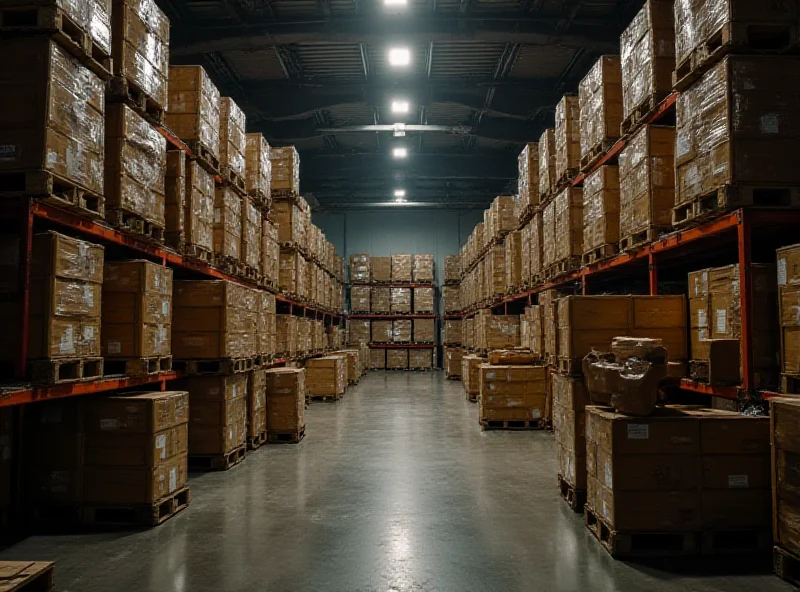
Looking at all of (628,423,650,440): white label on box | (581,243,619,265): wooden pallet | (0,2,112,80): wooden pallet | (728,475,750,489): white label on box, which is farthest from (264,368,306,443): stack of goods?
(728,475,750,489): white label on box

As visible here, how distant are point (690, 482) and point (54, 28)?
525 cm

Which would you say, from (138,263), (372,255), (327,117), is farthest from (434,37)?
(372,255)

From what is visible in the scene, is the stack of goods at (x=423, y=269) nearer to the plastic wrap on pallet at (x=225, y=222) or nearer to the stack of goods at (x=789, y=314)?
the plastic wrap on pallet at (x=225, y=222)

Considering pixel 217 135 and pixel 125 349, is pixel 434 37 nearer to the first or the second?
pixel 217 135

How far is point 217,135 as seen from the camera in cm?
734

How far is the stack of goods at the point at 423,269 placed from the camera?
75.4 feet

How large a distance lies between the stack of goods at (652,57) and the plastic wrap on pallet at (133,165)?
4795mm

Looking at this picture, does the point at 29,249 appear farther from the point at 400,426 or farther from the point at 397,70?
the point at 397,70

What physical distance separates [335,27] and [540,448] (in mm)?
8042

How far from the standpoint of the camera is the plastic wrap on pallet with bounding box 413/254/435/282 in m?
23.0

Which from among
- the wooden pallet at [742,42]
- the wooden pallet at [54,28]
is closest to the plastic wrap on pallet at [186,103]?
the wooden pallet at [54,28]

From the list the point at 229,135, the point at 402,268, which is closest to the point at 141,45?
the point at 229,135

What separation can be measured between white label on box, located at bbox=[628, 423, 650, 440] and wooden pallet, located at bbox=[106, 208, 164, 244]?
4.30 metres

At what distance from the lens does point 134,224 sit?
5250 millimetres
